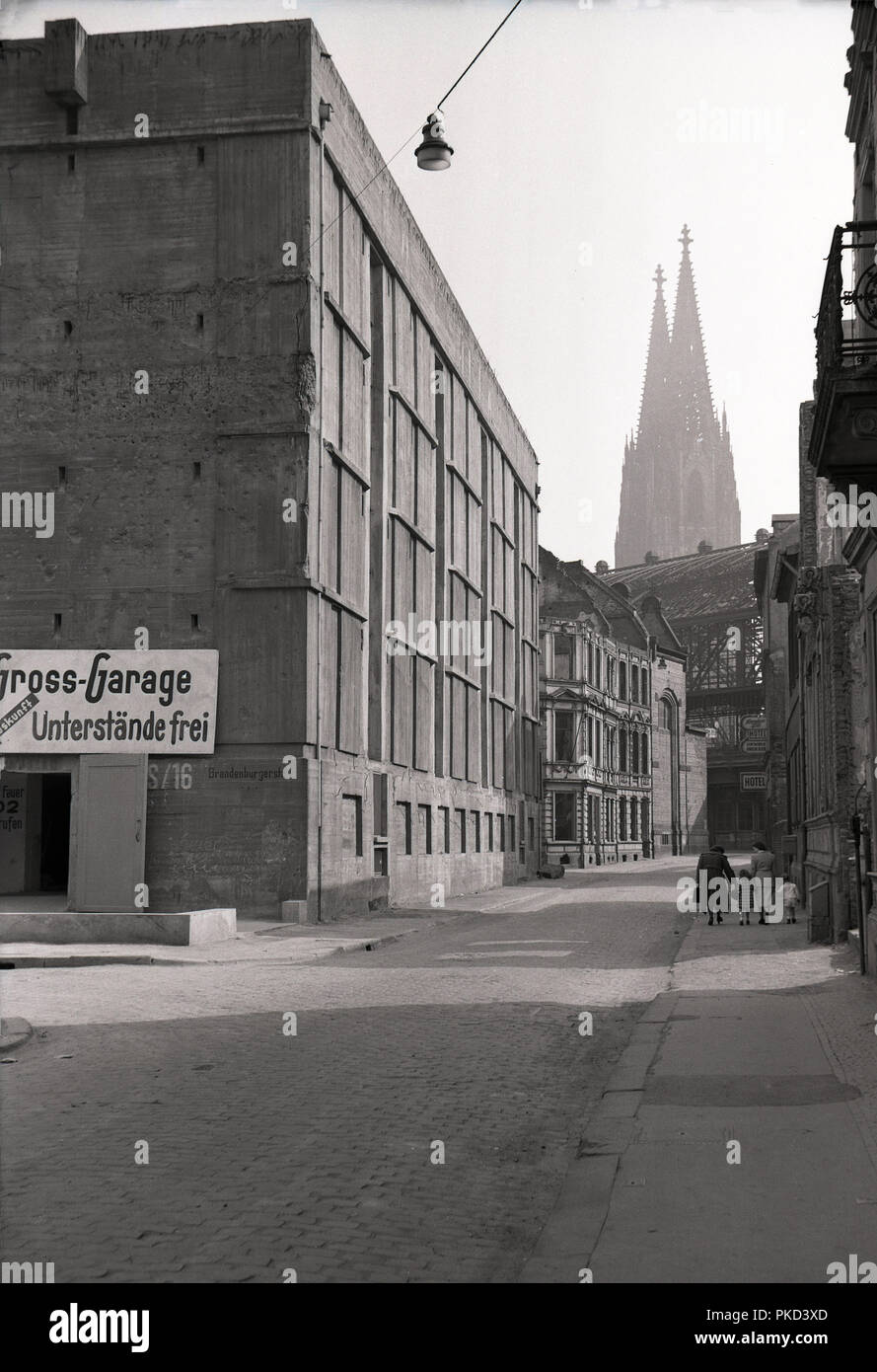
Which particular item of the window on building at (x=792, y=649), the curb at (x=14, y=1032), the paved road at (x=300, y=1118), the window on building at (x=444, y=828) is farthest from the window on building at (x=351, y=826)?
the curb at (x=14, y=1032)

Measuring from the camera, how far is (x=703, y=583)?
386 ft

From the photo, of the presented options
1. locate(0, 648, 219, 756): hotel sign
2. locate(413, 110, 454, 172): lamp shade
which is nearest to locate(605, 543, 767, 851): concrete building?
locate(0, 648, 219, 756): hotel sign

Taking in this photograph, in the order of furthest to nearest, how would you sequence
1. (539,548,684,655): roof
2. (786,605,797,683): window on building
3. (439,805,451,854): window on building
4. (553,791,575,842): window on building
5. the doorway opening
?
(539,548,684,655): roof
(553,791,575,842): window on building
(439,805,451,854): window on building
(786,605,797,683): window on building
the doorway opening

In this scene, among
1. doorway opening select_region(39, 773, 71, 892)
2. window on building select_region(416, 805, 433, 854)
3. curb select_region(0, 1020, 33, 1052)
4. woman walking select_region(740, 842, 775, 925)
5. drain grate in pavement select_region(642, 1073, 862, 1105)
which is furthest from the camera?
window on building select_region(416, 805, 433, 854)

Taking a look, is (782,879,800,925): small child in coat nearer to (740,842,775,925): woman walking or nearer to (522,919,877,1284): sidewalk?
(740,842,775,925): woman walking

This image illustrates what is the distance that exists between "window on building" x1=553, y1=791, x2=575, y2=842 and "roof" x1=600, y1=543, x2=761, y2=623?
43.6 metres

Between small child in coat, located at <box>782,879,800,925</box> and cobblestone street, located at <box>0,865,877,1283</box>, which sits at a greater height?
small child in coat, located at <box>782,879,800,925</box>

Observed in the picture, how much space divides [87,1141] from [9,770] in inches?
793

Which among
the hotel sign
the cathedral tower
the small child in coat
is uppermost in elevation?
the cathedral tower

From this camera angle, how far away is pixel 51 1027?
12.5 m

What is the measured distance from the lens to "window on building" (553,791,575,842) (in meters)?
66.8

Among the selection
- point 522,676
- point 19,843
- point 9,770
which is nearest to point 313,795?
point 9,770

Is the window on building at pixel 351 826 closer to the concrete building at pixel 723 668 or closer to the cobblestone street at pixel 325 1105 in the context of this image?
the cobblestone street at pixel 325 1105

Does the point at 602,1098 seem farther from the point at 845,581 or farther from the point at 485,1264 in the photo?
the point at 845,581
